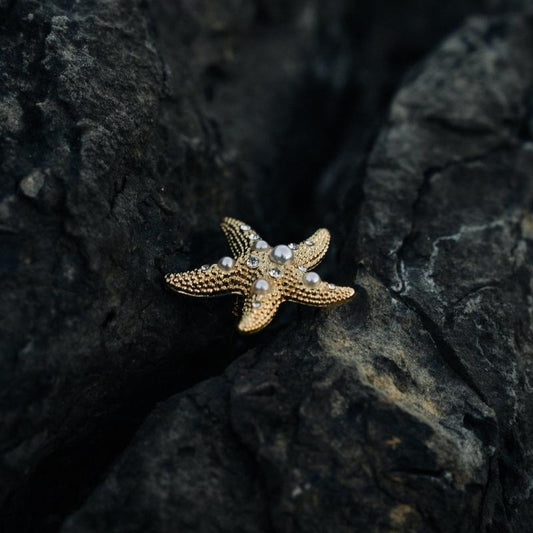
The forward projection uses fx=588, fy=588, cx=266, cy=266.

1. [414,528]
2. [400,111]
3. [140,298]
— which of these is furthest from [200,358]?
[400,111]

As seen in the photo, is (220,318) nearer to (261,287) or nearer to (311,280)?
(261,287)

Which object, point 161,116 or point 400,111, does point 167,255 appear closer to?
point 161,116

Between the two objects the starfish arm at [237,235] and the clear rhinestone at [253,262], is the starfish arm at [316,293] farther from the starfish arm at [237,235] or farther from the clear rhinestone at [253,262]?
the starfish arm at [237,235]

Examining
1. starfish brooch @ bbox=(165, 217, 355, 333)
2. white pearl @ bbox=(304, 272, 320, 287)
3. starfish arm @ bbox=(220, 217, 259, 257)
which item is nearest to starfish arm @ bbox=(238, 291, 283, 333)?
starfish brooch @ bbox=(165, 217, 355, 333)

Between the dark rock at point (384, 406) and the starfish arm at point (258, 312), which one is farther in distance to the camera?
the starfish arm at point (258, 312)

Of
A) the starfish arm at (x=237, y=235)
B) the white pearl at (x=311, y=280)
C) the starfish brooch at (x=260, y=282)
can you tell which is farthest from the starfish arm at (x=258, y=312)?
the starfish arm at (x=237, y=235)

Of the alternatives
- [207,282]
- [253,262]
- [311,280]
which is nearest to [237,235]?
[253,262]

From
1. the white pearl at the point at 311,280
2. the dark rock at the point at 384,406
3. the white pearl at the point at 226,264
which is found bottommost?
the dark rock at the point at 384,406

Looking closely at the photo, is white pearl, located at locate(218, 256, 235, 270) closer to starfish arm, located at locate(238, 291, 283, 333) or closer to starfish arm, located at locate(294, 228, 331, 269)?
starfish arm, located at locate(238, 291, 283, 333)
